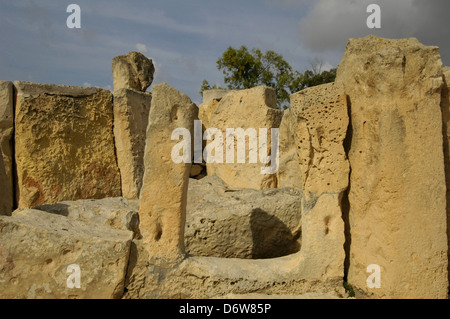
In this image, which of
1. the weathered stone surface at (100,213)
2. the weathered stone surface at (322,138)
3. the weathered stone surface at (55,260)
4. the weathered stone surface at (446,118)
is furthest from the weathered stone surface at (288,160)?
the weathered stone surface at (55,260)

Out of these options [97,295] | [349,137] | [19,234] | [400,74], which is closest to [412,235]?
[349,137]

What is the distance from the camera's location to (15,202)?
5930mm

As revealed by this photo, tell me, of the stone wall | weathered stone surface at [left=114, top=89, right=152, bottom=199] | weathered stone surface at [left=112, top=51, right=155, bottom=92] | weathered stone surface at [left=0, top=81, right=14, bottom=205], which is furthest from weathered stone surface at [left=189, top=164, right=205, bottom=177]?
the stone wall

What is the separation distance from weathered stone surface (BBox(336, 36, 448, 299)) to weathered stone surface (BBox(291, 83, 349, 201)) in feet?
0.95

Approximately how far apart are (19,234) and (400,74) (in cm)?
323

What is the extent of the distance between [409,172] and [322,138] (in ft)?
2.62

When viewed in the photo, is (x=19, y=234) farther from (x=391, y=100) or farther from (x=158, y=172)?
(x=391, y=100)

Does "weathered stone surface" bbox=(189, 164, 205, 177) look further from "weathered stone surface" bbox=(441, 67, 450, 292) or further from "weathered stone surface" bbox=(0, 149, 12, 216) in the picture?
"weathered stone surface" bbox=(441, 67, 450, 292)

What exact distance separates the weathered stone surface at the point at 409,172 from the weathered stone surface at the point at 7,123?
14.2 feet

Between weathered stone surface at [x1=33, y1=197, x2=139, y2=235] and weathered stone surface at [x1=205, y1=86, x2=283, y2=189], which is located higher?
weathered stone surface at [x1=205, y1=86, x2=283, y2=189]

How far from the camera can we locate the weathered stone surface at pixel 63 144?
5887 millimetres

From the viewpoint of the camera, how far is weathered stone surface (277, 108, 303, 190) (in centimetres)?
629

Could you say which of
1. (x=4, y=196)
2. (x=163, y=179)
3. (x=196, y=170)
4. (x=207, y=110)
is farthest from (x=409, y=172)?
(x=207, y=110)

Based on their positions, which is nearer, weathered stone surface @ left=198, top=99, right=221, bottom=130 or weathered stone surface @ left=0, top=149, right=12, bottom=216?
weathered stone surface @ left=0, top=149, right=12, bottom=216
